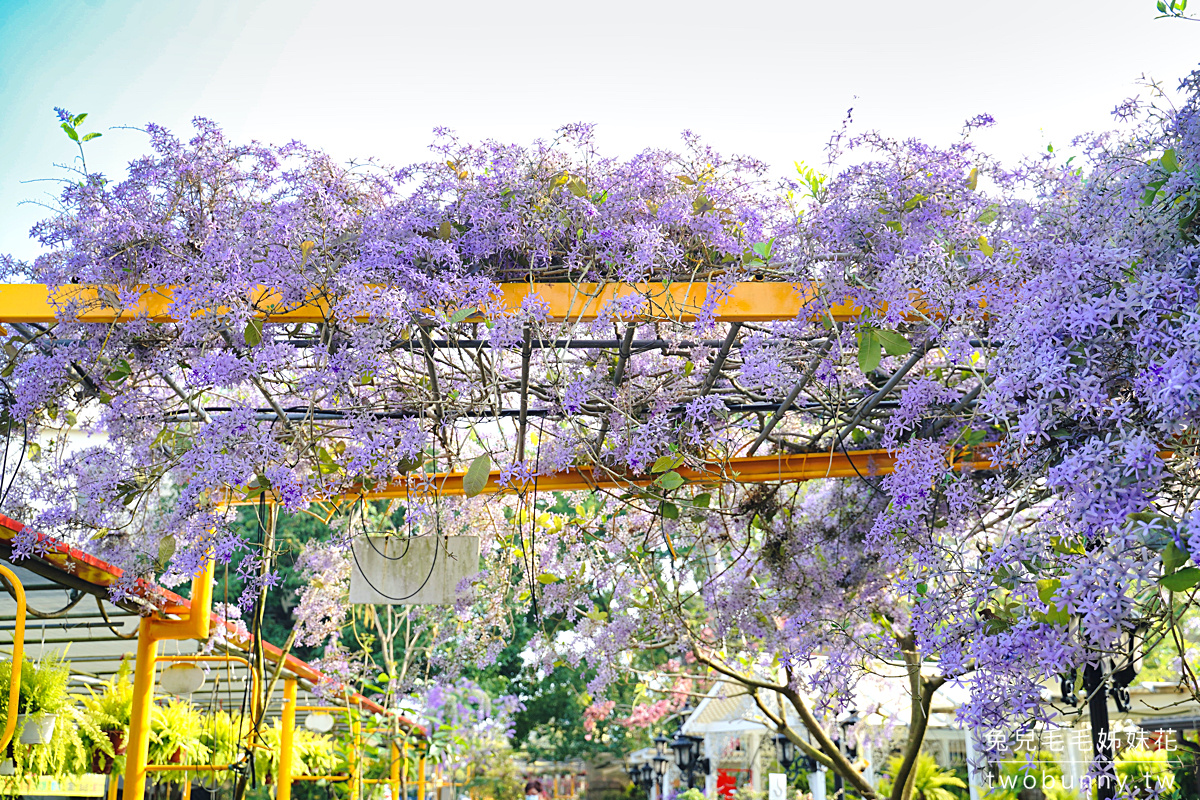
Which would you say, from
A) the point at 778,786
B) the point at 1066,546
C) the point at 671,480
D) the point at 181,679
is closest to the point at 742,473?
the point at 671,480

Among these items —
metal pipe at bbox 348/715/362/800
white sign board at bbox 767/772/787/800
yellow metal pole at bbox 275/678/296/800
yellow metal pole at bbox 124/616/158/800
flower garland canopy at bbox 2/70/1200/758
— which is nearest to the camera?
flower garland canopy at bbox 2/70/1200/758

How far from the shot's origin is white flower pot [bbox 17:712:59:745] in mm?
4621

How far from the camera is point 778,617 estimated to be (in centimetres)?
514

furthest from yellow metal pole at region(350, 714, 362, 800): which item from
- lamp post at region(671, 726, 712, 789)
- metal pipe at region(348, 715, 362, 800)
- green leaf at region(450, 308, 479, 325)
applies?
green leaf at region(450, 308, 479, 325)

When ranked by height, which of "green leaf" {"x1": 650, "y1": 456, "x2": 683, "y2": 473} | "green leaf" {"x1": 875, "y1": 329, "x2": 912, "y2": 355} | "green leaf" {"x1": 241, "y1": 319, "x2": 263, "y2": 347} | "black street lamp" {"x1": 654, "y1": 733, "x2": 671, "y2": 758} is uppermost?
"green leaf" {"x1": 241, "y1": 319, "x2": 263, "y2": 347}

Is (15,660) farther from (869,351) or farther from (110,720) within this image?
(869,351)

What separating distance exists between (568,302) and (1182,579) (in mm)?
1879

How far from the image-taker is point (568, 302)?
2.90 meters

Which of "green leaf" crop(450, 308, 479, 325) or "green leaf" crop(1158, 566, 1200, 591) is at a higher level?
"green leaf" crop(450, 308, 479, 325)

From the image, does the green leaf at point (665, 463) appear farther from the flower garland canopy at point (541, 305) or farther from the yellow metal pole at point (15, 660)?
the yellow metal pole at point (15, 660)

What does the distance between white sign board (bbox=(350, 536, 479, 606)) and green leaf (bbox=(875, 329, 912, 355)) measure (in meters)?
1.98

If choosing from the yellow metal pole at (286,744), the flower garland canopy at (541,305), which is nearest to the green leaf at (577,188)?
the flower garland canopy at (541,305)

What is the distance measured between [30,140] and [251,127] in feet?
17.6

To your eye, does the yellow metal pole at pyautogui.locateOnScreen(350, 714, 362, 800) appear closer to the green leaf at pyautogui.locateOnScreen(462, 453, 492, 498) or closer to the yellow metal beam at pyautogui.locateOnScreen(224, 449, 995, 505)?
the yellow metal beam at pyautogui.locateOnScreen(224, 449, 995, 505)
